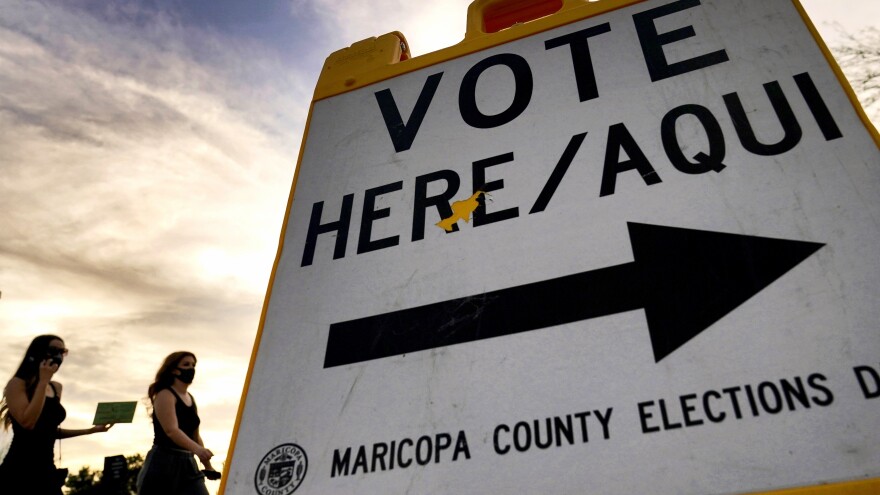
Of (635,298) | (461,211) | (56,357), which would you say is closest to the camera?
(635,298)

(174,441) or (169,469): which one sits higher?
(174,441)

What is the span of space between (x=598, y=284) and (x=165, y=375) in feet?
6.52

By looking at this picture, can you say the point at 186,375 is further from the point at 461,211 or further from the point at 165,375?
the point at 461,211

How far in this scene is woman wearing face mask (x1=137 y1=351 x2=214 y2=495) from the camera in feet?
6.59

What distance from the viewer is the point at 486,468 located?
3.45 ft

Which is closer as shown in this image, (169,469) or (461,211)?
(461,211)

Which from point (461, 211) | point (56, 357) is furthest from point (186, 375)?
point (461, 211)

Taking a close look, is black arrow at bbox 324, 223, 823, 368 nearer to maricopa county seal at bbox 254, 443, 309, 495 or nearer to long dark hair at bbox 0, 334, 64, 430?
maricopa county seal at bbox 254, 443, 309, 495

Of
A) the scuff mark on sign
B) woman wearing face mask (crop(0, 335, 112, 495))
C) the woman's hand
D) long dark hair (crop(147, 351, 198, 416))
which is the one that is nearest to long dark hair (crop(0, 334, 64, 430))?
woman wearing face mask (crop(0, 335, 112, 495))

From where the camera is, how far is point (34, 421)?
2.07m

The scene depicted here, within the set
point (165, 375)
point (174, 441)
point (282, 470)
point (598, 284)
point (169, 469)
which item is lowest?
point (282, 470)

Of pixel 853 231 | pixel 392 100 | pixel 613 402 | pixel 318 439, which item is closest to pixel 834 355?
pixel 853 231

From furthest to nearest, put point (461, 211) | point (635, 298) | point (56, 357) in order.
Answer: point (56, 357) < point (461, 211) < point (635, 298)

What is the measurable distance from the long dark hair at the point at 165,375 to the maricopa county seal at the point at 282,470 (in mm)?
1273
